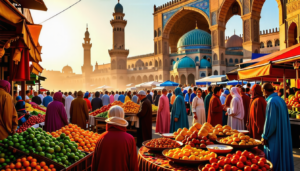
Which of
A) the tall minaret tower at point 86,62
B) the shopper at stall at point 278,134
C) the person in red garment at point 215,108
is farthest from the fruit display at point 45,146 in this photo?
the tall minaret tower at point 86,62

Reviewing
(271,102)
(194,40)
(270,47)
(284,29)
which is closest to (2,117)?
(271,102)

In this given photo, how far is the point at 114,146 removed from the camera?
7.55ft

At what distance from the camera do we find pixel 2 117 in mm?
3424

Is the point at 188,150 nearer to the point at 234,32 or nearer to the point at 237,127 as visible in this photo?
the point at 237,127

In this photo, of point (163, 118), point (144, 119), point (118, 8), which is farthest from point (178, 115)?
point (118, 8)

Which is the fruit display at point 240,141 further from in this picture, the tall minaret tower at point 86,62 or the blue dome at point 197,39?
the tall minaret tower at point 86,62

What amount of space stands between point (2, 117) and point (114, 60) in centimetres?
3448

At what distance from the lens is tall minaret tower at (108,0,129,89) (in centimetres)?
3597

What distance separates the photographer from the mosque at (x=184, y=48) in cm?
2730

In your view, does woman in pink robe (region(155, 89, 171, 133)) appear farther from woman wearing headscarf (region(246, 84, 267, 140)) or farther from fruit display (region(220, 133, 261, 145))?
fruit display (region(220, 133, 261, 145))

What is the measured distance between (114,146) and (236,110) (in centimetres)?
413

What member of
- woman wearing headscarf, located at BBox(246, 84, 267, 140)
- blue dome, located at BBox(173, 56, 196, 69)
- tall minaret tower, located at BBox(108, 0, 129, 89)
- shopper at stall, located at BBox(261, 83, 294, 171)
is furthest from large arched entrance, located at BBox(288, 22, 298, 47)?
tall minaret tower, located at BBox(108, 0, 129, 89)

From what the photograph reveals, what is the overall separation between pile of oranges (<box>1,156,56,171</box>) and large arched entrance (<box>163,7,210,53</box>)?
28.4 meters

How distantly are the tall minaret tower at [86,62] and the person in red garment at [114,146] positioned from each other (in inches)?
1871
